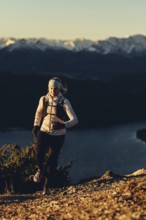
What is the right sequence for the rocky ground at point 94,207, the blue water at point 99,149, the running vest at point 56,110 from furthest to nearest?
the blue water at point 99,149 → the running vest at point 56,110 → the rocky ground at point 94,207

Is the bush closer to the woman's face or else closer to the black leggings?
the black leggings

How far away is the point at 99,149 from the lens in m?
82.6

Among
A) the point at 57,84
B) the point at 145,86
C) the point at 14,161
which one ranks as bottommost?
the point at 14,161

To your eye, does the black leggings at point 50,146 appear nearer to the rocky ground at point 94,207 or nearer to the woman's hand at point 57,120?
the woman's hand at point 57,120

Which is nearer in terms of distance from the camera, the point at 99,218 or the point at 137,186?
the point at 99,218

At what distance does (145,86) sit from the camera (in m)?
197

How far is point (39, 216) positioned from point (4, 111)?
129 m

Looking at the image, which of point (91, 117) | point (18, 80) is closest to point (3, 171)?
point (91, 117)

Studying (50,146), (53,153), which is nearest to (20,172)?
(53,153)

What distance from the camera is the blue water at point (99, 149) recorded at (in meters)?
60.8

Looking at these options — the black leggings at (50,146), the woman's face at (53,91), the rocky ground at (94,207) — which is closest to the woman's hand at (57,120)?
the black leggings at (50,146)

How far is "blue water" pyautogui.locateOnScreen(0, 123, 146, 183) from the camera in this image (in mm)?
60750

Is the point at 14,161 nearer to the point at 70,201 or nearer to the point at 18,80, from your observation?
the point at 70,201

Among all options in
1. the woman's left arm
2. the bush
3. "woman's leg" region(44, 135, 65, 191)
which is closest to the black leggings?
"woman's leg" region(44, 135, 65, 191)
